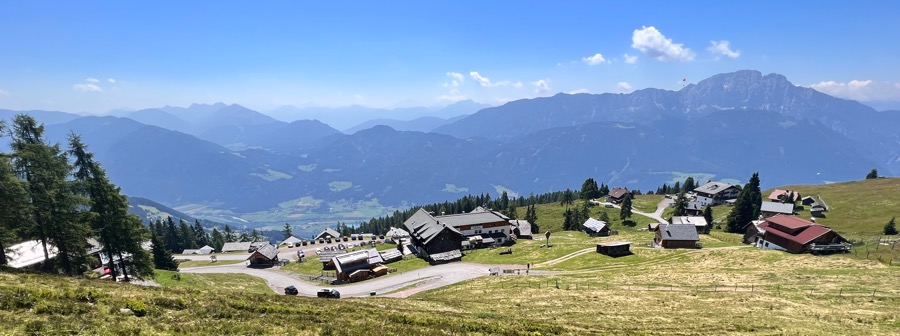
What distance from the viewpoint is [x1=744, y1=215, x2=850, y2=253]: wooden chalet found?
69188mm

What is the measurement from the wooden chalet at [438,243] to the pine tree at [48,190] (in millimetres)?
59915

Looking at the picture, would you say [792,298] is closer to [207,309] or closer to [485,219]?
[207,309]

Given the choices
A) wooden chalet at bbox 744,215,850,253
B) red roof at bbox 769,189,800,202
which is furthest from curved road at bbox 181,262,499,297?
red roof at bbox 769,189,800,202

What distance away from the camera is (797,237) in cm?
7319

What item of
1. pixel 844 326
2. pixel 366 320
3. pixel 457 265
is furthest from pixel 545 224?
pixel 366 320

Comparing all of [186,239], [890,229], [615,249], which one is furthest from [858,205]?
[186,239]

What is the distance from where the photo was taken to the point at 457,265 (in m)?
83.2

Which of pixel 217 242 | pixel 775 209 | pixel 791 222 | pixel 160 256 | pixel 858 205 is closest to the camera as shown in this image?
pixel 791 222

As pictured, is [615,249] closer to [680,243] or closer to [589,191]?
[680,243]

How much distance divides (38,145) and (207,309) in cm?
2897

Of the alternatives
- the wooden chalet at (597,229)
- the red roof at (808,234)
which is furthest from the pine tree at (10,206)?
the wooden chalet at (597,229)

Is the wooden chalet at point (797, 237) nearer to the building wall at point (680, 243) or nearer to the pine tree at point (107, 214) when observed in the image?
the building wall at point (680, 243)

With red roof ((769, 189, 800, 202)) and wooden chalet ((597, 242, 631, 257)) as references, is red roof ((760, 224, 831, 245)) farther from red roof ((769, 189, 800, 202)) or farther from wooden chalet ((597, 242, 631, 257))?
red roof ((769, 189, 800, 202))

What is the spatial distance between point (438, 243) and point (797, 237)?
2760 inches
